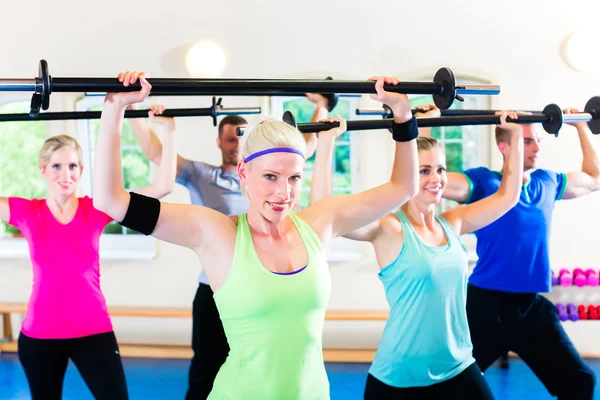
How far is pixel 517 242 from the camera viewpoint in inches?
130

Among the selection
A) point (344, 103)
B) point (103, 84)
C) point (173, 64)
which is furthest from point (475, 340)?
point (173, 64)

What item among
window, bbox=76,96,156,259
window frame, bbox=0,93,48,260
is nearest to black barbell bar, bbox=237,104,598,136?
window, bbox=76,96,156,259

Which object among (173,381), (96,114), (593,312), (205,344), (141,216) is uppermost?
(96,114)

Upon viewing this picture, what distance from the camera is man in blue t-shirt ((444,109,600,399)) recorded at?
9.65 feet

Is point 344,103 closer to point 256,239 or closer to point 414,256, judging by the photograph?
point 414,256

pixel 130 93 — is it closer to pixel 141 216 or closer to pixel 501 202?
pixel 141 216

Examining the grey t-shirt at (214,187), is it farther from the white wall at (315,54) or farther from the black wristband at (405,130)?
the black wristband at (405,130)

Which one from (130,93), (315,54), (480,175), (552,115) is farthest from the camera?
(315,54)

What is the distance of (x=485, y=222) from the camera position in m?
2.82

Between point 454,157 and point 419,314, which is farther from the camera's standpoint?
point 454,157

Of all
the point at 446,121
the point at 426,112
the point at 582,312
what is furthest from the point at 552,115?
the point at 582,312

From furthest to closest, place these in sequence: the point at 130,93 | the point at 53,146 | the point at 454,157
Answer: the point at 454,157 → the point at 53,146 → the point at 130,93

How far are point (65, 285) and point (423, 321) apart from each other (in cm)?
152

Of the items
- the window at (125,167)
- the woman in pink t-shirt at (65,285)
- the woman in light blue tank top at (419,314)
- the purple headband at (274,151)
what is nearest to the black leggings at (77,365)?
the woman in pink t-shirt at (65,285)
